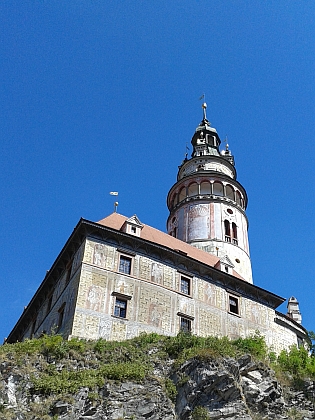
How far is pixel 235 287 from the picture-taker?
1291 inches

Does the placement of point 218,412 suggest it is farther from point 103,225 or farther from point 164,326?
point 103,225

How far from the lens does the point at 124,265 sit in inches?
1139

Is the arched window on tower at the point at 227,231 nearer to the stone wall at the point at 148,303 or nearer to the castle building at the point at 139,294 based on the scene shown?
the castle building at the point at 139,294

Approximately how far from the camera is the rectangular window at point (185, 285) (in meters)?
30.4

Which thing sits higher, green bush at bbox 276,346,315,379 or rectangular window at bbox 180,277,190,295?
rectangular window at bbox 180,277,190,295

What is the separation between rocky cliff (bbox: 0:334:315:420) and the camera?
65.8 feet

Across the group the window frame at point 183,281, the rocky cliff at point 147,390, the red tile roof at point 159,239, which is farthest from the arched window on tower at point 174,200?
the rocky cliff at point 147,390

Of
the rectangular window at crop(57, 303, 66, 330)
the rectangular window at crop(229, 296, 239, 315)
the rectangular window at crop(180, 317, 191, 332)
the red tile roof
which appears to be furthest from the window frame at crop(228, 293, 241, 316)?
the rectangular window at crop(57, 303, 66, 330)

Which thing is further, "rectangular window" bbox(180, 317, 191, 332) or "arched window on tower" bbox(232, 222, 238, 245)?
"arched window on tower" bbox(232, 222, 238, 245)

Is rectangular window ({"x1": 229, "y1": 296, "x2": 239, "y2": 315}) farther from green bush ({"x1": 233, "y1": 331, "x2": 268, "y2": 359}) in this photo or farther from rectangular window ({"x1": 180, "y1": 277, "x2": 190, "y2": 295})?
green bush ({"x1": 233, "y1": 331, "x2": 268, "y2": 359})

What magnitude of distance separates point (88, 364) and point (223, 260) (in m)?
14.2

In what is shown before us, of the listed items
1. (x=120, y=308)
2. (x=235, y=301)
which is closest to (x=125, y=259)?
(x=120, y=308)

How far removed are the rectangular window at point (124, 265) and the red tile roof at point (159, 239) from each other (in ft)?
7.64

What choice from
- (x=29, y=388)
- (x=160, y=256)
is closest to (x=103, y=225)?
(x=160, y=256)
